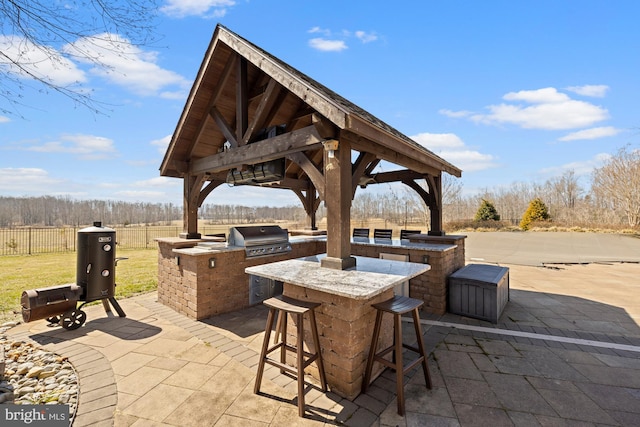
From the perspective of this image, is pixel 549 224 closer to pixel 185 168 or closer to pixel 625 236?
pixel 625 236

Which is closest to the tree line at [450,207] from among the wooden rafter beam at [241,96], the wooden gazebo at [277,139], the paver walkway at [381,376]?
the wooden gazebo at [277,139]

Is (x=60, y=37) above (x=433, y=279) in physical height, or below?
above

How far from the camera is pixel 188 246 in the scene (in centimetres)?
543

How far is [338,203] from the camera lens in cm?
327

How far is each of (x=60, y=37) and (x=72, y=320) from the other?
4.13 metres

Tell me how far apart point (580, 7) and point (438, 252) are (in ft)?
19.0

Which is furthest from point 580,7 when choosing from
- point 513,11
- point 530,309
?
point 530,309

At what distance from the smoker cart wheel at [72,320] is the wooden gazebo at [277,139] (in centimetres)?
214

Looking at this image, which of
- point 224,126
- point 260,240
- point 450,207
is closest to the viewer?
point 224,126

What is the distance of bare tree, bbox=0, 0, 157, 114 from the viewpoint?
2143 mm

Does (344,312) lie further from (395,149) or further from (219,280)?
(219,280)

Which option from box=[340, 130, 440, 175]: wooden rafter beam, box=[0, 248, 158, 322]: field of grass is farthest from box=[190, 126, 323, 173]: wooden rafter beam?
box=[0, 248, 158, 322]: field of grass

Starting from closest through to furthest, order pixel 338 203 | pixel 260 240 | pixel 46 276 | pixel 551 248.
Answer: pixel 338 203 → pixel 260 240 → pixel 46 276 → pixel 551 248

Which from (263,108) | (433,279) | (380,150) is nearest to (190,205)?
(263,108)
